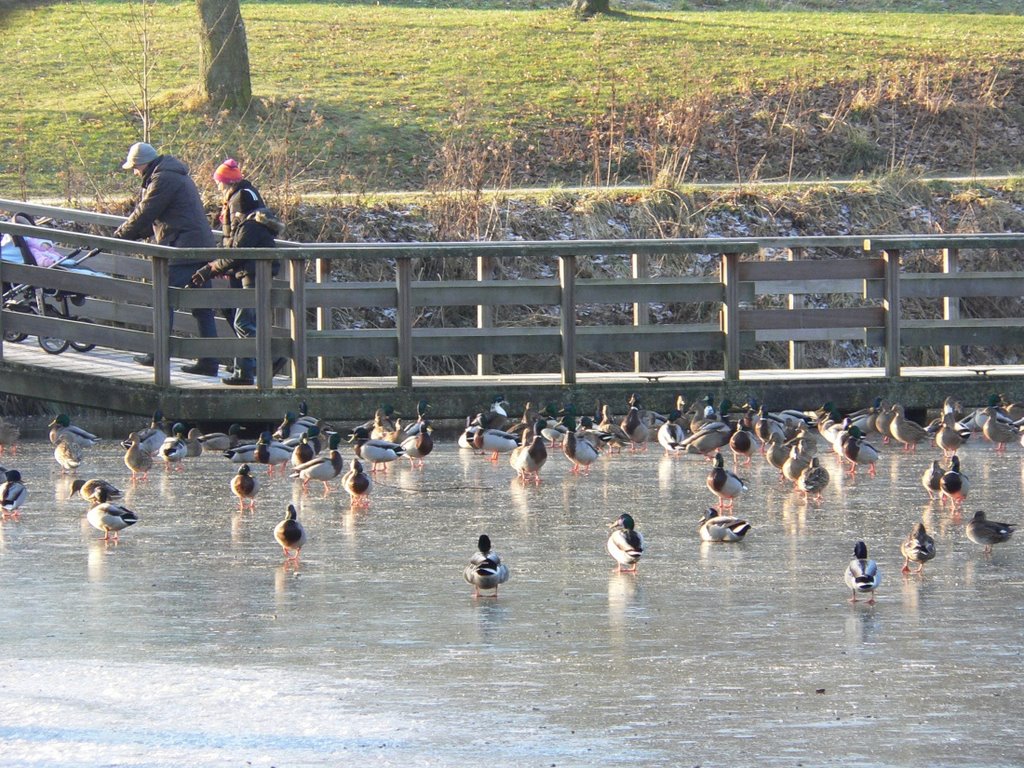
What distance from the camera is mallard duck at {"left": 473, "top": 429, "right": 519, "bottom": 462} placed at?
43.6 feet

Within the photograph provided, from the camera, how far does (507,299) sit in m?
15.8

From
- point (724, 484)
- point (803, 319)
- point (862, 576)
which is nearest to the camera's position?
point (862, 576)

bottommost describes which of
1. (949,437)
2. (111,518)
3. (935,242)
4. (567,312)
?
(111,518)

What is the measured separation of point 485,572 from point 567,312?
7.87 meters

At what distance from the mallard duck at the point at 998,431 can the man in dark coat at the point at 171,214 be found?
24.0 feet

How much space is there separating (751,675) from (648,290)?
982cm

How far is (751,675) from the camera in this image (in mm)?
6402

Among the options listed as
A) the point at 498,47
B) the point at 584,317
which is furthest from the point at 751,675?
the point at 498,47

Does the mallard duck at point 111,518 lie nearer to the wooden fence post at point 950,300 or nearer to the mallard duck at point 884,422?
the mallard duck at point 884,422

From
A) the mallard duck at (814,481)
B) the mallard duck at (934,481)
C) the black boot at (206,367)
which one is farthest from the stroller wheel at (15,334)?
the mallard duck at (934,481)

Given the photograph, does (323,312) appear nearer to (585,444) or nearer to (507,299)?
(507,299)

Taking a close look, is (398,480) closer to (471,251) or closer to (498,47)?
(471,251)

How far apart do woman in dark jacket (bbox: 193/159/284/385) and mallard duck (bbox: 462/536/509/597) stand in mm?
7999

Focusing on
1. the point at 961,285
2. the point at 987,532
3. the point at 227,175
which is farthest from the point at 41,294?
the point at 987,532
